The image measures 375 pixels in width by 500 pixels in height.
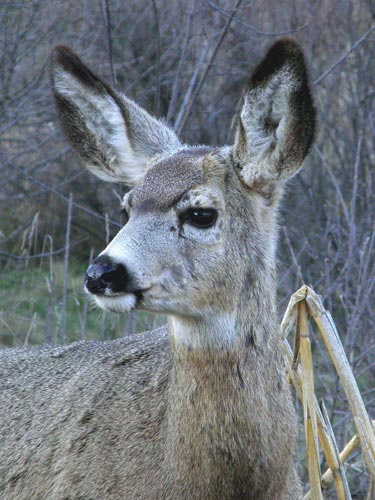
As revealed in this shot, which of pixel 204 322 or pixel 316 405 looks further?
pixel 316 405

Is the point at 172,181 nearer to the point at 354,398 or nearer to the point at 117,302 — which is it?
the point at 117,302

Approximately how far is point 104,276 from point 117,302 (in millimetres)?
162

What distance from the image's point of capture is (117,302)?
13.7 feet

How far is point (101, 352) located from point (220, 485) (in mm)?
1249

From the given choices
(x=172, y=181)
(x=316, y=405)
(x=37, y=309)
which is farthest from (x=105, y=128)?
(x=37, y=309)

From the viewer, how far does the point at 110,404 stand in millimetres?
5008

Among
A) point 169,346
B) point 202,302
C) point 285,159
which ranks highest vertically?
point 285,159

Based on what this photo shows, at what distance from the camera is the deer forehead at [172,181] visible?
4535mm

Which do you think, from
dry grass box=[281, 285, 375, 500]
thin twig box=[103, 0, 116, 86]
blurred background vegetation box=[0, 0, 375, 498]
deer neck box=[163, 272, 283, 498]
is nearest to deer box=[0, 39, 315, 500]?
deer neck box=[163, 272, 283, 498]

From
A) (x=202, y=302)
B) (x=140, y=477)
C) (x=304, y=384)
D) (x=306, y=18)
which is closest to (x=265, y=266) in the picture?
(x=202, y=302)

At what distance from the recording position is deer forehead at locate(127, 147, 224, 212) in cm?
454

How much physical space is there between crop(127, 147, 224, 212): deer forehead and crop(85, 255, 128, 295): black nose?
1.59 ft

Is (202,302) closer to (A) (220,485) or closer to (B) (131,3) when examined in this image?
(A) (220,485)

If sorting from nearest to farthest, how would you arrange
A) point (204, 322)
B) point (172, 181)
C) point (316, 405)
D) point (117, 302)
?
1. point (117, 302)
2. point (204, 322)
3. point (172, 181)
4. point (316, 405)
